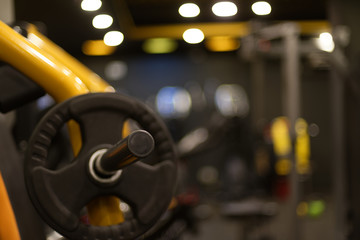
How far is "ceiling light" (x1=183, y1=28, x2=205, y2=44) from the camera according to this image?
9039mm

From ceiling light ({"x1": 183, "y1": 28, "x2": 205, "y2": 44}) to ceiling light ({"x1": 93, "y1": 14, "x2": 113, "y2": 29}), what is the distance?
7496 mm

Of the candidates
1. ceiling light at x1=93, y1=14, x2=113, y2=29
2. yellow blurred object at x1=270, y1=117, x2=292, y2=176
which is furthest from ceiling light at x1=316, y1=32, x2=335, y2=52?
ceiling light at x1=93, y1=14, x2=113, y2=29

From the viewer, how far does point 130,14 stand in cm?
817

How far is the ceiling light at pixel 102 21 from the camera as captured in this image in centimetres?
148

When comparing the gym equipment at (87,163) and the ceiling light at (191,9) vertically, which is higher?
the ceiling light at (191,9)

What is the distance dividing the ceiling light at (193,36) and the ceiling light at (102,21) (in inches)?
295

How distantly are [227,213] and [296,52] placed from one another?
5.10ft

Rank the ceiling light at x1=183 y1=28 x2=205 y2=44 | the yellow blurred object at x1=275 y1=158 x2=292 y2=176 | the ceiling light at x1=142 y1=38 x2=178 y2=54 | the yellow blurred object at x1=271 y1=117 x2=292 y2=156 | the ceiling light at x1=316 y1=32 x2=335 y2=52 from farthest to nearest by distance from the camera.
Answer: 1. the ceiling light at x1=142 y1=38 x2=178 y2=54
2. the ceiling light at x1=183 y1=28 x2=205 y2=44
3. the yellow blurred object at x1=275 y1=158 x2=292 y2=176
4. the yellow blurred object at x1=271 y1=117 x2=292 y2=156
5. the ceiling light at x1=316 y1=32 x2=335 y2=52

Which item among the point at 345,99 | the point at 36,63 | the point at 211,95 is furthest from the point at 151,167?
the point at 211,95

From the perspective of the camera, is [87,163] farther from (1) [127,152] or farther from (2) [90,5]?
(2) [90,5]

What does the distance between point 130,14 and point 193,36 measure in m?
1.48

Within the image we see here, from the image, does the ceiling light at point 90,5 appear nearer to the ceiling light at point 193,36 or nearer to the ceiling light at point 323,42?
the ceiling light at point 323,42

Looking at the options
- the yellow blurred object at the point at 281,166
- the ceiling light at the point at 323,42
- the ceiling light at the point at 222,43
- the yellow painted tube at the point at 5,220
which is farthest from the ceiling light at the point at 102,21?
the ceiling light at the point at 222,43

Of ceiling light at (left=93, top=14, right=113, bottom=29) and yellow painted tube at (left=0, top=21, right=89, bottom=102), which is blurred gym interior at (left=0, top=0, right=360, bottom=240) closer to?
ceiling light at (left=93, top=14, right=113, bottom=29)
